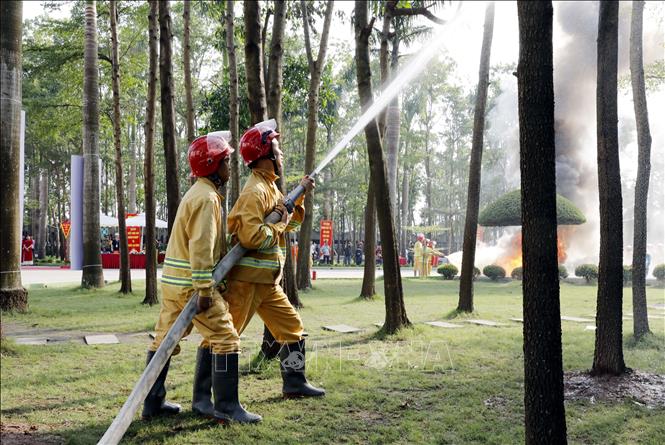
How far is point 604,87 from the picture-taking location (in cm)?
611

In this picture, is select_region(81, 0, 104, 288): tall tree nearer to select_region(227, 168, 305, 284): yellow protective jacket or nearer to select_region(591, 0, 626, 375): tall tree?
select_region(227, 168, 305, 284): yellow protective jacket

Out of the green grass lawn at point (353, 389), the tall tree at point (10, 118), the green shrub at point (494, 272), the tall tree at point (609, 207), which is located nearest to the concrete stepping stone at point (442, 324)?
the green grass lawn at point (353, 389)

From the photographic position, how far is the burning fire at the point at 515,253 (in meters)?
27.0

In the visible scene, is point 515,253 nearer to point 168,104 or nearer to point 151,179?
point 151,179

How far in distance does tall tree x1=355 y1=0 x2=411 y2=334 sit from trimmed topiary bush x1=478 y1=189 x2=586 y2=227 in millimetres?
16323

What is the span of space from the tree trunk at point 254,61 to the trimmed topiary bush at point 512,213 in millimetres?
18656

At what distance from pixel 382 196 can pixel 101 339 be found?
4372 mm

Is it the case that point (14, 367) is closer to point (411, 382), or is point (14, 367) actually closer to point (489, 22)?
point (411, 382)

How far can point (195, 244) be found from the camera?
4.21 m

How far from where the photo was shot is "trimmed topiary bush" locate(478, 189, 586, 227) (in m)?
23.3

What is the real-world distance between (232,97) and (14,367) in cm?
710

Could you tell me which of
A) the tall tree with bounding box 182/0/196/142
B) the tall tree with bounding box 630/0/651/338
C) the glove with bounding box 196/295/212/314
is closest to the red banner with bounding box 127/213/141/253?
the tall tree with bounding box 182/0/196/142

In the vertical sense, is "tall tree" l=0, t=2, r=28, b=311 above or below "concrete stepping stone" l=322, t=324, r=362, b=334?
above

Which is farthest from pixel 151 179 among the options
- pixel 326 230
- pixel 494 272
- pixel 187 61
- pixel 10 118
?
pixel 326 230
